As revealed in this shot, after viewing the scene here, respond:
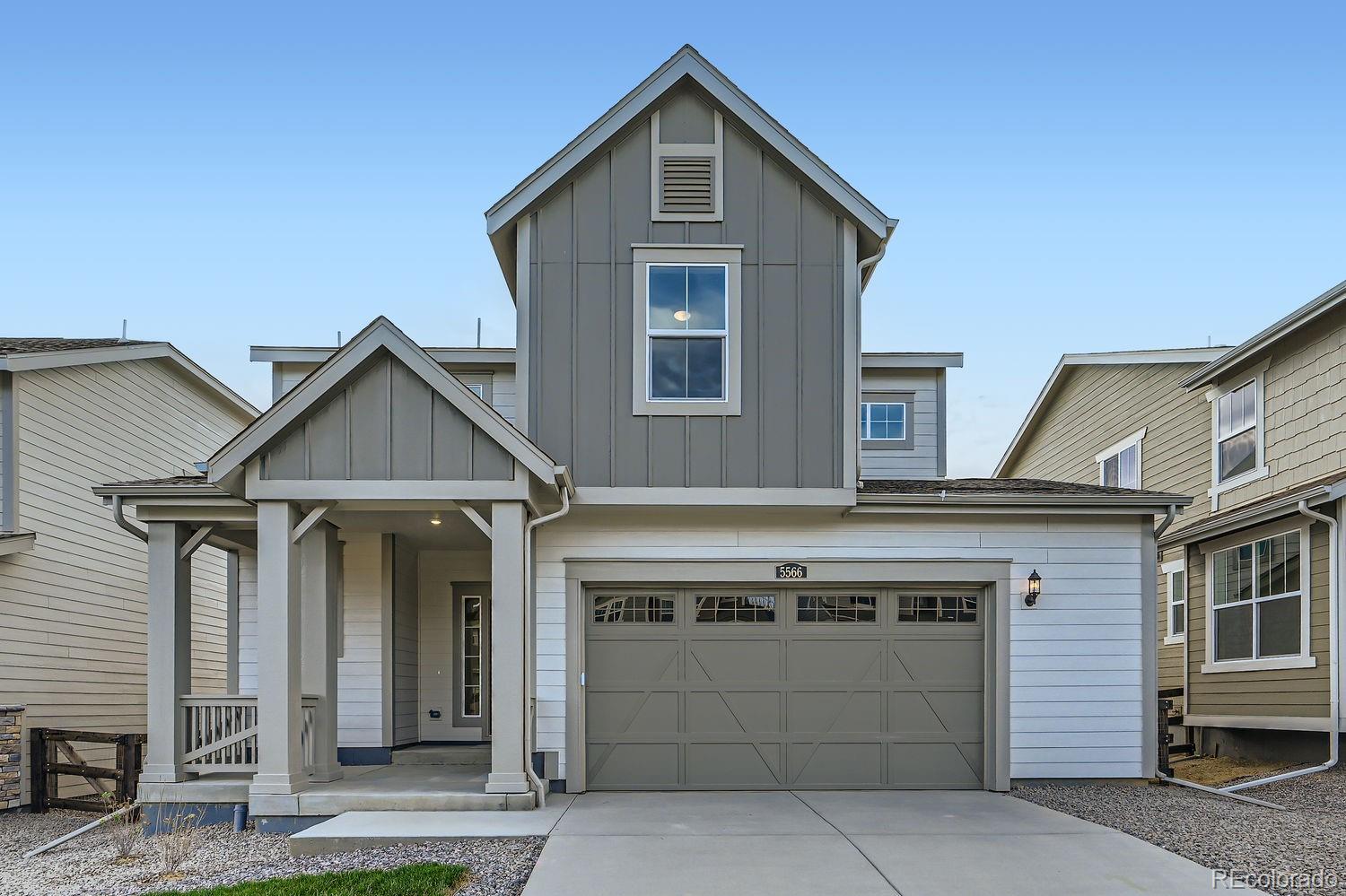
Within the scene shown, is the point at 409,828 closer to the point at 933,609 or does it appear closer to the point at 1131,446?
the point at 933,609

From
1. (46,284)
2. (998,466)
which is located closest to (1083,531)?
(998,466)

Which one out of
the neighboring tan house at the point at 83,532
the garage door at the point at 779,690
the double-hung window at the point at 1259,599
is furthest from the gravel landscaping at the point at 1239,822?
the neighboring tan house at the point at 83,532

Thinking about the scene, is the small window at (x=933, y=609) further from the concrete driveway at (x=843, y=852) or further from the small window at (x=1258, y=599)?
the small window at (x=1258, y=599)

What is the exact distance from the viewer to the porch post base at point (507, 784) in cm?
906

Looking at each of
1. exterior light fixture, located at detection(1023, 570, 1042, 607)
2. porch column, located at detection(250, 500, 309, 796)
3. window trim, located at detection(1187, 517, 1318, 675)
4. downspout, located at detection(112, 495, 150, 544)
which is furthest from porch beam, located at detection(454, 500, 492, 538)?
window trim, located at detection(1187, 517, 1318, 675)

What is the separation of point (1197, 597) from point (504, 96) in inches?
531

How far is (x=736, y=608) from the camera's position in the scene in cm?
1100

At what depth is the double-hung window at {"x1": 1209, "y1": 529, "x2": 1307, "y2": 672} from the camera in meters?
13.0

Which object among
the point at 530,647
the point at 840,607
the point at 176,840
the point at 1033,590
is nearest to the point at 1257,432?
the point at 1033,590

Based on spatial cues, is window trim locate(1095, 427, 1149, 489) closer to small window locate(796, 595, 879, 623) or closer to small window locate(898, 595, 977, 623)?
small window locate(898, 595, 977, 623)

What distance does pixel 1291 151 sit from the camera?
17.9 meters

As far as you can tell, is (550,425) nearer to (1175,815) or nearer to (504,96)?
(1175,815)

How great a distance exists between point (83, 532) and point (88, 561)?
38 cm

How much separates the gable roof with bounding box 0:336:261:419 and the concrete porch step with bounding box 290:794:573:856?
278 inches
